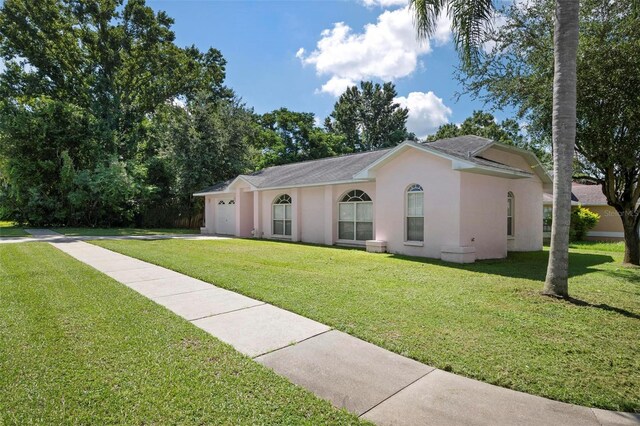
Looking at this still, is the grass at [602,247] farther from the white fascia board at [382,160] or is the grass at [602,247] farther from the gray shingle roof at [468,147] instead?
the white fascia board at [382,160]

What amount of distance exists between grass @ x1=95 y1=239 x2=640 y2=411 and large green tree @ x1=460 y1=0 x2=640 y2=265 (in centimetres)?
324

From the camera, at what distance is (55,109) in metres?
25.0

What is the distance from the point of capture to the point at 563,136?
22.0 ft

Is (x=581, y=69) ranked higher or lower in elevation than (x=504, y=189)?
higher

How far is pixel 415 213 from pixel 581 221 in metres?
16.7

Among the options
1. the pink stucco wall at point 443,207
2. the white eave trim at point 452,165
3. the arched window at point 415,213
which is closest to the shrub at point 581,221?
the pink stucco wall at point 443,207

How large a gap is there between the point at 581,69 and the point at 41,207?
101 feet

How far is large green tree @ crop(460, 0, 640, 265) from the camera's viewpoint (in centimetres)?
954

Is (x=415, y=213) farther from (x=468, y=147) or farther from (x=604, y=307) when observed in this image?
(x=604, y=307)

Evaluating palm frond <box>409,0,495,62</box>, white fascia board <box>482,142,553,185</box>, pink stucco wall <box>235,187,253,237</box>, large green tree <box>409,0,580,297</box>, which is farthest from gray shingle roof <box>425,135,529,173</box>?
pink stucco wall <box>235,187,253,237</box>

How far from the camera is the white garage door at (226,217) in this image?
2228 cm

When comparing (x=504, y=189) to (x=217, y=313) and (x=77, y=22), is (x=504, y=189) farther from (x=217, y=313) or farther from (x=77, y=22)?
(x=77, y=22)

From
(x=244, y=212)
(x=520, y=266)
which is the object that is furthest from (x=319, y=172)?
(x=520, y=266)

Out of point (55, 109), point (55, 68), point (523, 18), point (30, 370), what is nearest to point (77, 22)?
point (55, 68)
